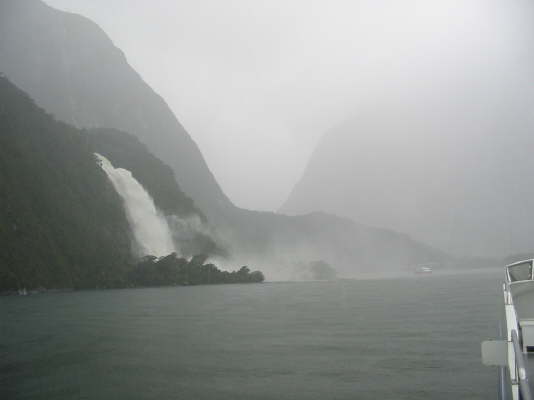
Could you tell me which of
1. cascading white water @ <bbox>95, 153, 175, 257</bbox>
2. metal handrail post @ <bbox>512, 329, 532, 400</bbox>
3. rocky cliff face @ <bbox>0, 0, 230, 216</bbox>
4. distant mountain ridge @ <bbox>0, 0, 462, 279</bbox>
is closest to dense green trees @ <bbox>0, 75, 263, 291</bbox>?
cascading white water @ <bbox>95, 153, 175, 257</bbox>

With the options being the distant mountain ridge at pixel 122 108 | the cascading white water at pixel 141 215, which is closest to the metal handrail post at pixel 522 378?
the cascading white water at pixel 141 215

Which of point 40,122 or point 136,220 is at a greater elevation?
point 40,122

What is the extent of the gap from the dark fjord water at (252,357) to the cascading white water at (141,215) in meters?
59.5

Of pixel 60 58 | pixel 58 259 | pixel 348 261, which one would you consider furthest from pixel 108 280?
pixel 348 261

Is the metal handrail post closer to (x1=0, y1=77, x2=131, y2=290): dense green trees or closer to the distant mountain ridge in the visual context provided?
(x1=0, y1=77, x2=131, y2=290): dense green trees

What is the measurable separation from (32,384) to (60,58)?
15226 centimetres

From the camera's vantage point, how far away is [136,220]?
87938 mm

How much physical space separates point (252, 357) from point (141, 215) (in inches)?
2999

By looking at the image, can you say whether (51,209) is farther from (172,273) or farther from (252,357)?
(252,357)

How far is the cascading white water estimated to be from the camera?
3425 inches

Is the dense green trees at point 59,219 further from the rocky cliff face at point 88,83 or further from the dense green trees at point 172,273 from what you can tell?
the rocky cliff face at point 88,83

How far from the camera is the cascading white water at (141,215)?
87.0 metres

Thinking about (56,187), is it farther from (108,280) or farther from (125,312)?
(125,312)

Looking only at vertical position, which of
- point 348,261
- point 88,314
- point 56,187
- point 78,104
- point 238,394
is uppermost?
point 78,104
